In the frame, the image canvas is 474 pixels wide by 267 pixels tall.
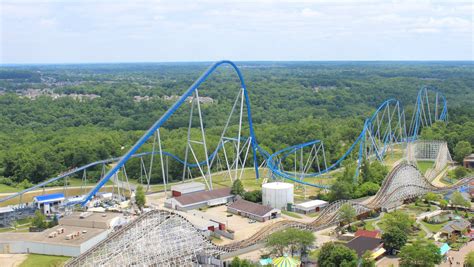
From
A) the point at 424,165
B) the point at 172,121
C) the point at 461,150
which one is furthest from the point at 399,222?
the point at 172,121

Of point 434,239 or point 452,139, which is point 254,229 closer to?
point 434,239

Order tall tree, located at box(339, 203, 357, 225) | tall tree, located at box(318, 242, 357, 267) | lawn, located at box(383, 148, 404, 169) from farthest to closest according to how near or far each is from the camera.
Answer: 1. lawn, located at box(383, 148, 404, 169)
2. tall tree, located at box(339, 203, 357, 225)
3. tall tree, located at box(318, 242, 357, 267)

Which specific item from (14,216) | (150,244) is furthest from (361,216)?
(14,216)

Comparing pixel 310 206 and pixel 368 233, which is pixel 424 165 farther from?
pixel 368 233

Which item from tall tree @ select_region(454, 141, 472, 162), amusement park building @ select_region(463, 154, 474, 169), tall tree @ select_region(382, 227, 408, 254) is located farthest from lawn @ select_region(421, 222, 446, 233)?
tall tree @ select_region(454, 141, 472, 162)

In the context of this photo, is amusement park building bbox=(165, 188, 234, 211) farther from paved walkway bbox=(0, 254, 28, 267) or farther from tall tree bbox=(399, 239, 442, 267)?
tall tree bbox=(399, 239, 442, 267)
